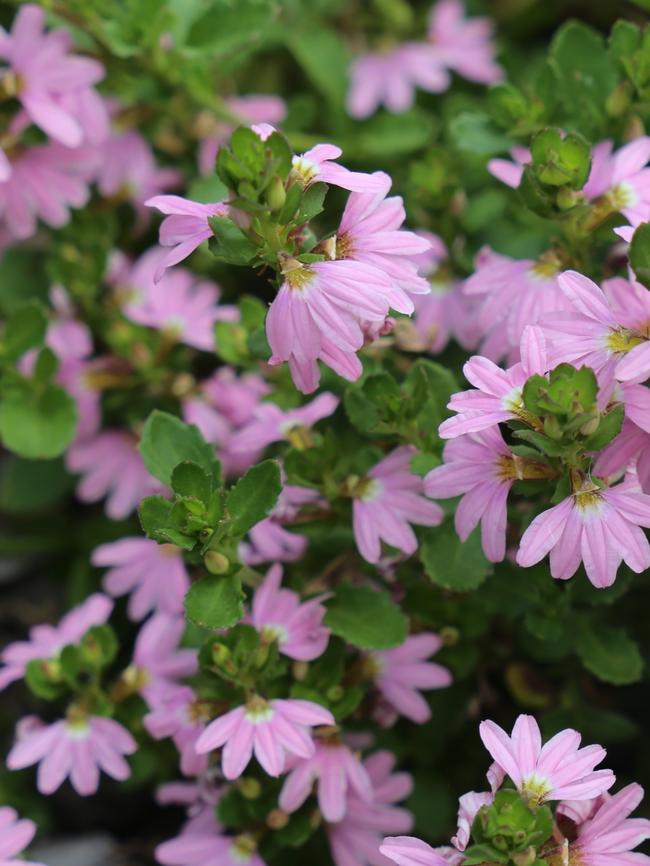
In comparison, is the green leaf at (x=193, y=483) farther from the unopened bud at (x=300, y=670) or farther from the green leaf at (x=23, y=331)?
the green leaf at (x=23, y=331)

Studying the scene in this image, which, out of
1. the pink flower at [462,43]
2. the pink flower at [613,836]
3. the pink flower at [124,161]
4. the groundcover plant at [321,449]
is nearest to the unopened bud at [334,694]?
the groundcover plant at [321,449]

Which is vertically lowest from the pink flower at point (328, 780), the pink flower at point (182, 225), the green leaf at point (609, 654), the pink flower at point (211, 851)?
the pink flower at point (211, 851)

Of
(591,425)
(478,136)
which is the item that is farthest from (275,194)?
(478,136)

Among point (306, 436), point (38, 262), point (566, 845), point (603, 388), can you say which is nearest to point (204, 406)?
point (306, 436)

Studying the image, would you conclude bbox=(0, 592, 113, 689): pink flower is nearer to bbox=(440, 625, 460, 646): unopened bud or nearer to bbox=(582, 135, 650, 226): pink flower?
bbox=(440, 625, 460, 646): unopened bud

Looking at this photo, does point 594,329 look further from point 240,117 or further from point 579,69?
point 240,117

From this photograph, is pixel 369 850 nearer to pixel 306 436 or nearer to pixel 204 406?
pixel 306 436
